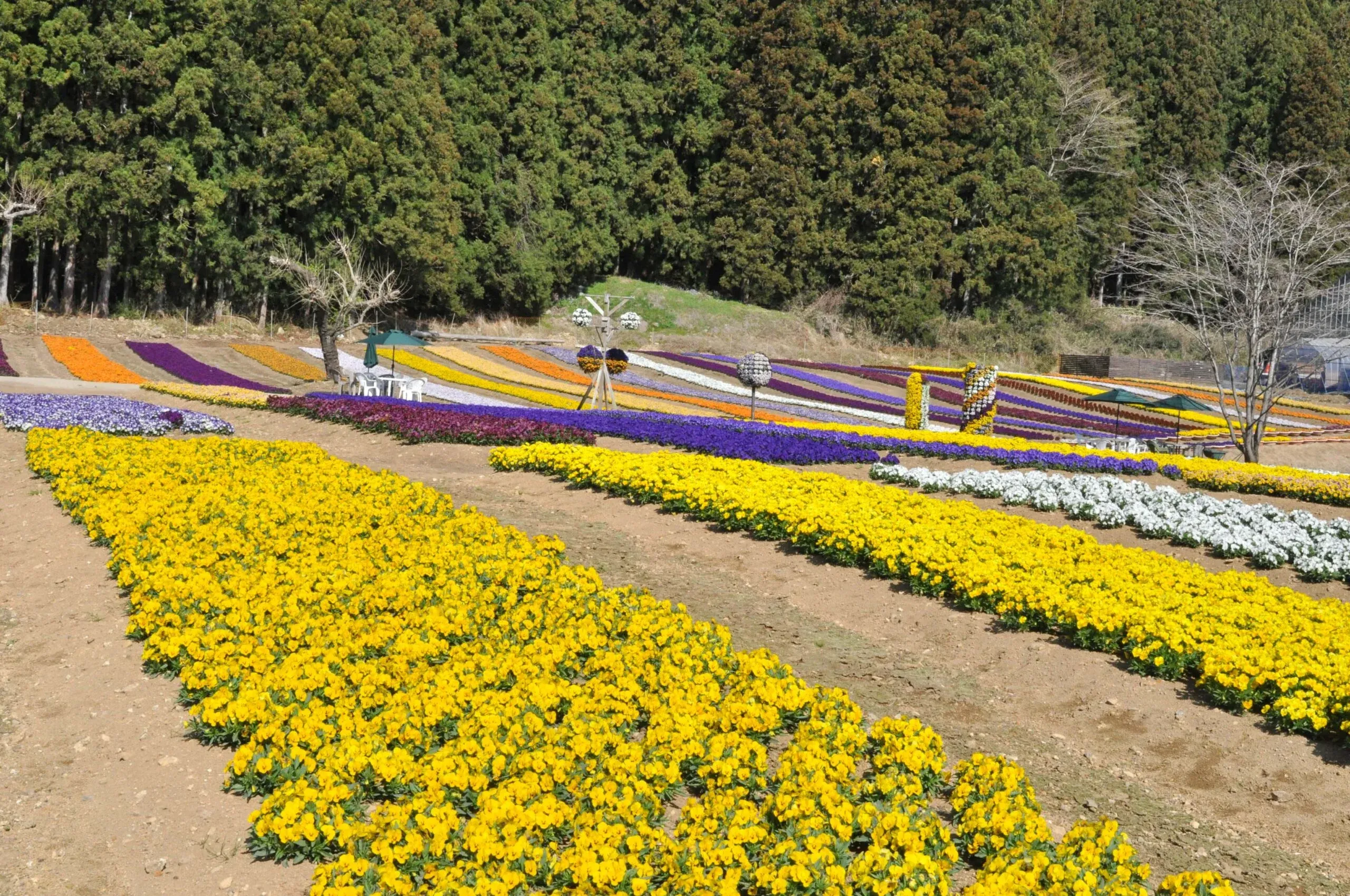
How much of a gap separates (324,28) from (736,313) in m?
19.9

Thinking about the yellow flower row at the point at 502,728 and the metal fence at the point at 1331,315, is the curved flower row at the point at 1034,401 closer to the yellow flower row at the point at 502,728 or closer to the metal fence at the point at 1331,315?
the metal fence at the point at 1331,315

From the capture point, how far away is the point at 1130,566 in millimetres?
9883

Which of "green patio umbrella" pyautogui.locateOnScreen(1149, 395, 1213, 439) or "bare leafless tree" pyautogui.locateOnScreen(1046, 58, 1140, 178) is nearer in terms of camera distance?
"green patio umbrella" pyautogui.locateOnScreen(1149, 395, 1213, 439)

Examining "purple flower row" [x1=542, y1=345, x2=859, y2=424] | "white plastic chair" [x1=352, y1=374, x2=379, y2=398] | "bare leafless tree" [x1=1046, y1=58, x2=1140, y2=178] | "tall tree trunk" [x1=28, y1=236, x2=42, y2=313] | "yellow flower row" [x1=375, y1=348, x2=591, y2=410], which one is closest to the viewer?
"white plastic chair" [x1=352, y1=374, x2=379, y2=398]

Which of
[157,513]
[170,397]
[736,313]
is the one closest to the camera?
[157,513]

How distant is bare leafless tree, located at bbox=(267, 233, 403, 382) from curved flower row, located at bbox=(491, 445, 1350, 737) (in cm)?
2428

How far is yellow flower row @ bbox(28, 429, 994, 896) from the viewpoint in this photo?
16.4 ft

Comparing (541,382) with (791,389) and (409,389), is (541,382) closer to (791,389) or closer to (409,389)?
(791,389)

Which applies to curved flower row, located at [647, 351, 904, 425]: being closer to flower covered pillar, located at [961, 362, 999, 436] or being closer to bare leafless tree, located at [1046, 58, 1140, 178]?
flower covered pillar, located at [961, 362, 999, 436]

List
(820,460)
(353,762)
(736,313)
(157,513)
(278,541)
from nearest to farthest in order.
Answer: (353,762), (278,541), (157,513), (820,460), (736,313)

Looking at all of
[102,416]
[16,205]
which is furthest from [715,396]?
[16,205]

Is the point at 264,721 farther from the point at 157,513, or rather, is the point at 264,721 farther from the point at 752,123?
the point at 752,123

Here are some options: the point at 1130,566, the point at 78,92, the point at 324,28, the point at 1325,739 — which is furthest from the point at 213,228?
the point at 1325,739

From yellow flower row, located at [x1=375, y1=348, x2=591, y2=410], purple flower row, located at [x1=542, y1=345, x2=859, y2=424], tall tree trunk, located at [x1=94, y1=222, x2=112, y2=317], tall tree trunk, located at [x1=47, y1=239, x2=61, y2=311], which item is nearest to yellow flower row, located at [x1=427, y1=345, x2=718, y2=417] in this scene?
yellow flower row, located at [x1=375, y1=348, x2=591, y2=410]
